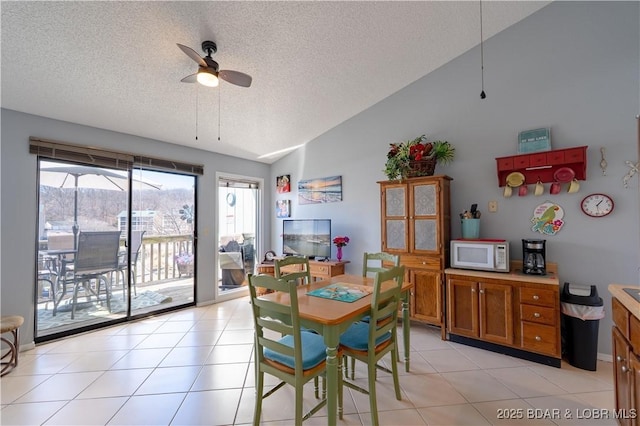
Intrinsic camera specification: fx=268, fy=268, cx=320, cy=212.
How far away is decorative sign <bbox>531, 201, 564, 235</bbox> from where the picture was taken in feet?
9.25

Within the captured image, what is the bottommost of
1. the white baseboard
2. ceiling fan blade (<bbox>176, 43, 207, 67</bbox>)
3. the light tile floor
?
the light tile floor

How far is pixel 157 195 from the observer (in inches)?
155

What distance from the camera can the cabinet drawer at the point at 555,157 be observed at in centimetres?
274

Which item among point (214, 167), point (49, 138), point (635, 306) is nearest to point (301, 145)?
point (214, 167)

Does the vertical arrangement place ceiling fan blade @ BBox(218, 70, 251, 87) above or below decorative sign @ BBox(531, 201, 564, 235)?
above

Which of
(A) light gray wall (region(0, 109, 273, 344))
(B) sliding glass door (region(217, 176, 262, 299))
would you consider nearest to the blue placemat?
(B) sliding glass door (region(217, 176, 262, 299))

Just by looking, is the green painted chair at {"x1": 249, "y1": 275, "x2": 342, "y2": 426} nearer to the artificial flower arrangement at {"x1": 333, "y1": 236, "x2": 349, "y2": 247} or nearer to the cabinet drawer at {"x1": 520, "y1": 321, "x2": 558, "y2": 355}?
the cabinet drawer at {"x1": 520, "y1": 321, "x2": 558, "y2": 355}

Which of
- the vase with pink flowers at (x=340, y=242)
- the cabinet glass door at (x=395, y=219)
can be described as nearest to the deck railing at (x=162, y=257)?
the vase with pink flowers at (x=340, y=242)

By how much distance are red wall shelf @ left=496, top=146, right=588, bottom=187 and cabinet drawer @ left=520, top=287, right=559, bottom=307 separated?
116 centimetres

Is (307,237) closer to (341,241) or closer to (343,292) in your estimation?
(341,241)

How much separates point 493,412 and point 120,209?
4.48 m

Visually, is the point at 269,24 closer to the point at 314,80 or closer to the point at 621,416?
the point at 314,80

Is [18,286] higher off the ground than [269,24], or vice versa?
[269,24]

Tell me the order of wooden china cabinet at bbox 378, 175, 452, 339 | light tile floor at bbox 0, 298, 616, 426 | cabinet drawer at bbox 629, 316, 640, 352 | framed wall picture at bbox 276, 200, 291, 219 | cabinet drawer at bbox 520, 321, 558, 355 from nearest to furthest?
cabinet drawer at bbox 629, 316, 640, 352 → light tile floor at bbox 0, 298, 616, 426 → cabinet drawer at bbox 520, 321, 558, 355 → wooden china cabinet at bbox 378, 175, 452, 339 → framed wall picture at bbox 276, 200, 291, 219
